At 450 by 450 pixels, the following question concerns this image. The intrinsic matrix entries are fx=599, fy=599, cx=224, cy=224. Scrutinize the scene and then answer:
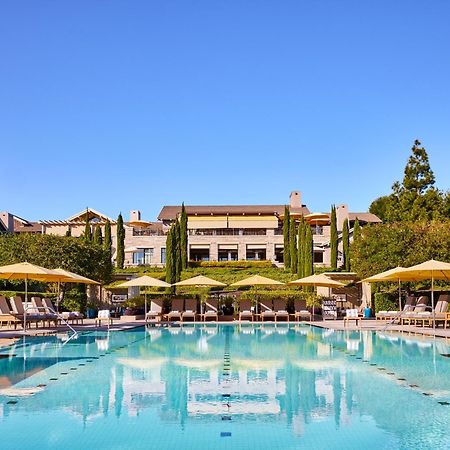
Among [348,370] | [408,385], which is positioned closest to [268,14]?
[348,370]

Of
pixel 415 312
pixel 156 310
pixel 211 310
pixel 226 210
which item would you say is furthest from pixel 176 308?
pixel 226 210

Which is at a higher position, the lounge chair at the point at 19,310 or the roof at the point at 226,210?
the roof at the point at 226,210

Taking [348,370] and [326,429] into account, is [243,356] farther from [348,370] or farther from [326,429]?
[326,429]

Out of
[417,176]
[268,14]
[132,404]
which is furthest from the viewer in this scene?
[417,176]

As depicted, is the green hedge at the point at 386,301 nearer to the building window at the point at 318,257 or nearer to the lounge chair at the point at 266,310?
the lounge chair at the point at 266,310

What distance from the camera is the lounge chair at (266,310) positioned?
27438 millimetres

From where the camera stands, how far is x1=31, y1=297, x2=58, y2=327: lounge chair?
2088 centimetres

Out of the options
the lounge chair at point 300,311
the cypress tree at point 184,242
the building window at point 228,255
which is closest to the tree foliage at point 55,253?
the lounge chair at point 300,311

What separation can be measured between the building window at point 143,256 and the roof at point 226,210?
7269 mm

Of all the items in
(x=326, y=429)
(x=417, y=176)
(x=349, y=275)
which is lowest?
(x=326, y=429)

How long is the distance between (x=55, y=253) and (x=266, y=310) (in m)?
10.7

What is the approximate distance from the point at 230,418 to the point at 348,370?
4739 millimetres

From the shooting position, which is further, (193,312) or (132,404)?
(193,312)

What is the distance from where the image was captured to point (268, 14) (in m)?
18.8
